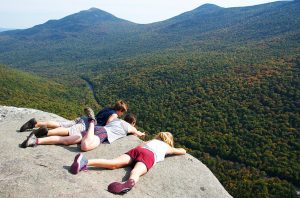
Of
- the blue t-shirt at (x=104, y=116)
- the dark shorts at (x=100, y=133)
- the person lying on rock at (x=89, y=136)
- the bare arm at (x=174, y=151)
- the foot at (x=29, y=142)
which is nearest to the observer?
the foot at (x=29, y=142)

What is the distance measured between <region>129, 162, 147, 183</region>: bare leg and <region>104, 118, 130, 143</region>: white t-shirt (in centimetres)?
268

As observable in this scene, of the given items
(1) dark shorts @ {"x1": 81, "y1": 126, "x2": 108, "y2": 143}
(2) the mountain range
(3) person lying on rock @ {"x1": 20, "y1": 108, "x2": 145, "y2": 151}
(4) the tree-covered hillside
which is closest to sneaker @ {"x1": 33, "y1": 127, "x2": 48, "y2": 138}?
(3) person lying on rock @ {"x1": 20, "y1": 108, "x2": 145, "y2": 151}

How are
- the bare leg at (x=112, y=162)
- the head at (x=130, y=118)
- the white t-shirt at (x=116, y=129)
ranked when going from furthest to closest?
the head at (x=130, y=118) → the white t-shirt at (x=116, y=129) → the bare leg at (x=112, y=162)

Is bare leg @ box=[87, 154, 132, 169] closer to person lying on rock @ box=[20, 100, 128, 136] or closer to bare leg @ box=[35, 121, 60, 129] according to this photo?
person lying on rock @ box=[20, 100, 128, 136]

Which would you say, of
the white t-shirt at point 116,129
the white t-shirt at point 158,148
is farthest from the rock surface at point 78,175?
the white t-shirt at point 158,148

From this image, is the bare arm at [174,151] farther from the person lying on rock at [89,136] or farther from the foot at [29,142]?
the foot at [29,142]

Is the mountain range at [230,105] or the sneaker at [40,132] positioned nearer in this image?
the sneaker at [40,132]

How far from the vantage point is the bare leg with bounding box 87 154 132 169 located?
9.92 meters

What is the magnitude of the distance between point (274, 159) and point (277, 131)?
892cm

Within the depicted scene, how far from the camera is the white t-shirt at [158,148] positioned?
36.5 feet

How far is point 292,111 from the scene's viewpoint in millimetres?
60625

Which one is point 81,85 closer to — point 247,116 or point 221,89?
point 221,89

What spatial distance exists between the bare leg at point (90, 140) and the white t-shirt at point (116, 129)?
724 mm

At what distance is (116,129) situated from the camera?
1302 cm
